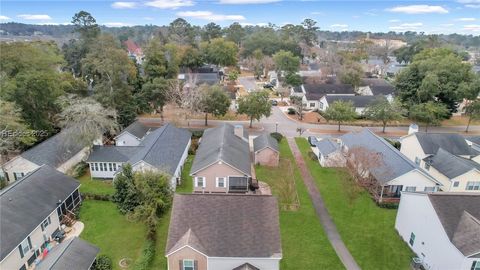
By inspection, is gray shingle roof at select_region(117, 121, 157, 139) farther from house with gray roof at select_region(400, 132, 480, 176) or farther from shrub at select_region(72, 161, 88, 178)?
house with gray roof at select_region(400, 132, 480, 176)

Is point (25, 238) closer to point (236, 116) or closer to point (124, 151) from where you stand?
point (124, 151)

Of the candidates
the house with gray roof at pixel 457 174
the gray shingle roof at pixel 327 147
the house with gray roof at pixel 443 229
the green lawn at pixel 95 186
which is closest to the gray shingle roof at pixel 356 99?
the gray shingle roof at pixel 327 147

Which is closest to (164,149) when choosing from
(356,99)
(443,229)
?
(443,229)

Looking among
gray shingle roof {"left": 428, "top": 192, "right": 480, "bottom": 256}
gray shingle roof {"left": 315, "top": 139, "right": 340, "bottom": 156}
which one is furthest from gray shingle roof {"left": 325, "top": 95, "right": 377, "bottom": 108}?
gray shingle roof {"left": 428, "top": 192, "right": 480, "bottom": 256}

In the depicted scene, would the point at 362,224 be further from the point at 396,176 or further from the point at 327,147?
the point at 327,147

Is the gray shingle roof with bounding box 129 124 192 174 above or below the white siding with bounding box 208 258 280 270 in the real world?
above

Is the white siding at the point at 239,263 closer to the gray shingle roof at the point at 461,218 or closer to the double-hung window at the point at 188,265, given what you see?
the double-hung window at the point at 188,265
